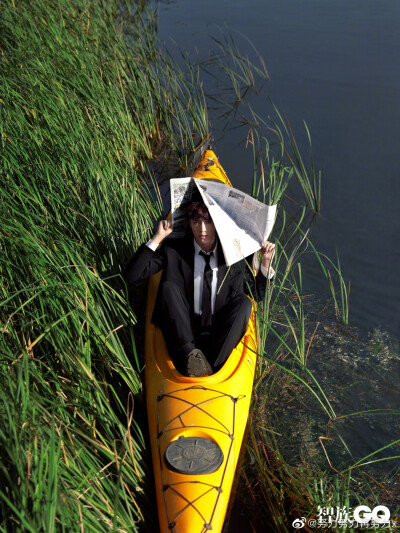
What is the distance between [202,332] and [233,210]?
72cm

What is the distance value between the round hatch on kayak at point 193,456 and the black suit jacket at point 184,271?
2.73 ft

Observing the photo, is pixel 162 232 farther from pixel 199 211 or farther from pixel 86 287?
pixel 86 287

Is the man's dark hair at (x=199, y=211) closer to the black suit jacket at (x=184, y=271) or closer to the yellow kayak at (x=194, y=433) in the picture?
A: the black suit jacket at (x=184, y=271)

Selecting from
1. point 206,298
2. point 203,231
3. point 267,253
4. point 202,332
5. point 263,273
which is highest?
point 203,231

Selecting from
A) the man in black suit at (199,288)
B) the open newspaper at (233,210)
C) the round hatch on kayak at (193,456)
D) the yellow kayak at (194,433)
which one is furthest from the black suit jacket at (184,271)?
the round hatch on kayak at (193,456)

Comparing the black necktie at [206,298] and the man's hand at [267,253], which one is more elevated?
the man's hand at [267,253]

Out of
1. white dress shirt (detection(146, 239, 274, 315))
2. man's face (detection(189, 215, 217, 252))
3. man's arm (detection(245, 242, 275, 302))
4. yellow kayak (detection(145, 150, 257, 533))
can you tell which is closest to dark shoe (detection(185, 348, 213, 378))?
yellow kayak (detection(145, 150, 257, 533))

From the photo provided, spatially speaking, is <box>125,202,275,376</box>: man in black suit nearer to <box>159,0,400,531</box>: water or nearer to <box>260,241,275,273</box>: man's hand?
<box>260,241,275,273</box>: man's hand

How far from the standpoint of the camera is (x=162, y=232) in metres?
3.37

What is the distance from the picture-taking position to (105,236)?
3713mm

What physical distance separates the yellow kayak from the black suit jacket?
0.27m

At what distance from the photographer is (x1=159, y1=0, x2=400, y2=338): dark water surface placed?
15.5 feet

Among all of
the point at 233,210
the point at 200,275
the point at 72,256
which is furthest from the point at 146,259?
the point at 233,210

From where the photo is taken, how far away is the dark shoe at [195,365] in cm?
299
